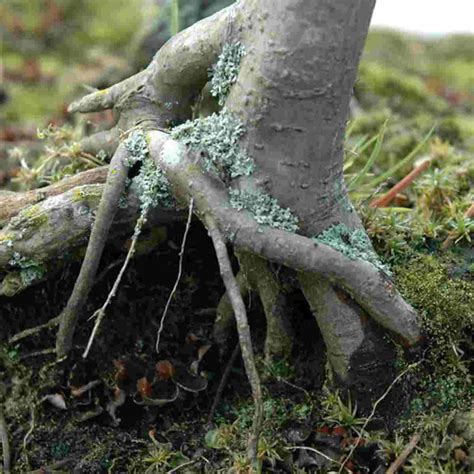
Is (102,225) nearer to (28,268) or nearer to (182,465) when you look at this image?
(28,268)

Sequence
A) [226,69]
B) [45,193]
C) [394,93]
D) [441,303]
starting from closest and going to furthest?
[226,69]
[441,303]
[45,193]
[394,93]

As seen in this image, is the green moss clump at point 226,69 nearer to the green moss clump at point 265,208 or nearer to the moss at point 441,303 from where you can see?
the green moss clump at point 265,208

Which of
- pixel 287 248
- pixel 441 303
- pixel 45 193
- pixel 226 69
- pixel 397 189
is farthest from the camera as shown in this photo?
pixel 397 189

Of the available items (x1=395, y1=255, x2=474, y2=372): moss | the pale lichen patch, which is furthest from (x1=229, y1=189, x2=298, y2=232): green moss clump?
(x1=395, y1=255, x2=474, y2=372): moss

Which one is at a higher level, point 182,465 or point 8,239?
point 8,239

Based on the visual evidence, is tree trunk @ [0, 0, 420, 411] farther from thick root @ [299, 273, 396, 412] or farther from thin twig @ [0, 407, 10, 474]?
thin twig @ [0, 407, 10, 474]

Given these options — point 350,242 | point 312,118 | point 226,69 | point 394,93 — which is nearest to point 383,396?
point 350,242

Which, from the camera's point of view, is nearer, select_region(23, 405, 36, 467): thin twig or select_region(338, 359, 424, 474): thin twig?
select_region(338, 359, 424, 474): thin twig
